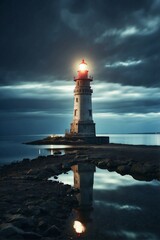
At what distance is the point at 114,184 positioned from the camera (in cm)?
2036

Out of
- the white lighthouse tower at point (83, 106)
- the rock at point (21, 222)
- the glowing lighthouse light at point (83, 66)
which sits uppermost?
the glowing lighthouse light at point (83, 66)

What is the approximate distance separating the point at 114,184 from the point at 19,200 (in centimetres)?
869

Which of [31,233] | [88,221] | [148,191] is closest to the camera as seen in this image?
[31,233]

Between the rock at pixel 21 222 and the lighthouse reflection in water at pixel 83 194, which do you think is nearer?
the rock at pixel 21 222

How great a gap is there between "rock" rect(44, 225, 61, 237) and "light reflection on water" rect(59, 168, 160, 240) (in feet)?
1.59

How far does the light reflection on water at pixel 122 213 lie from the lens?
10547 mm

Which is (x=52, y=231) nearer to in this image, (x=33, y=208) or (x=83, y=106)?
(x=33, y=208)

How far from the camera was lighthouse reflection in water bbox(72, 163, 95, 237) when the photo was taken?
37.9 ft

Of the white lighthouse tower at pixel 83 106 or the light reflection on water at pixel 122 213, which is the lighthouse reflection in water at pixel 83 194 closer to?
the light reflection on water at pixel 122 213

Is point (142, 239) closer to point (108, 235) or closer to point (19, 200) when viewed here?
point (108, 235)

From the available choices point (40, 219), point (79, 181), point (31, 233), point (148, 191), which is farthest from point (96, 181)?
point (31, 233)

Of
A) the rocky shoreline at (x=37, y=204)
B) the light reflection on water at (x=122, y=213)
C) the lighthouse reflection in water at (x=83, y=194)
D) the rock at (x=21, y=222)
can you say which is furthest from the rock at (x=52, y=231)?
the lighthouse reflection in water at (x=83, y=194)

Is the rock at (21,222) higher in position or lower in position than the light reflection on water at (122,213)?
higher

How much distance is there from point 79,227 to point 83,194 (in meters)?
5.70
